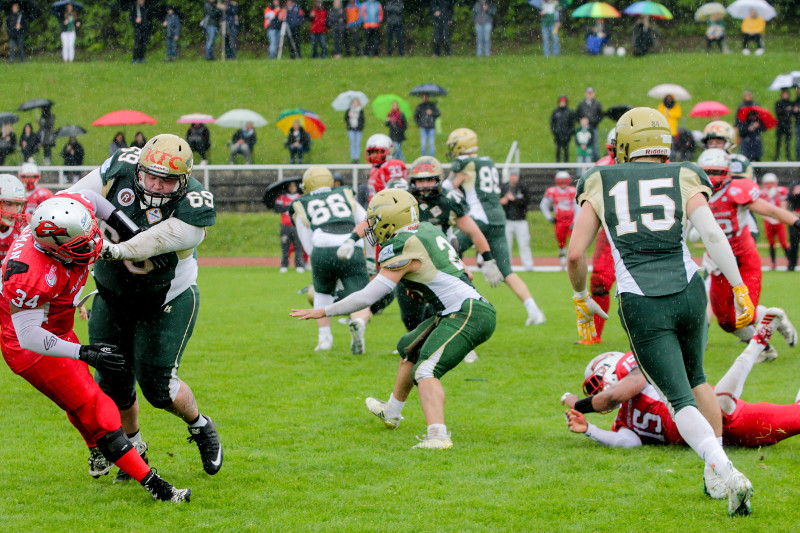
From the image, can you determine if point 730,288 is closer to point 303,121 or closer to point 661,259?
point 661,259

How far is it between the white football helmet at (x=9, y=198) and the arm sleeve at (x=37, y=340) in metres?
4.68

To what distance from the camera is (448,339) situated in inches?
242

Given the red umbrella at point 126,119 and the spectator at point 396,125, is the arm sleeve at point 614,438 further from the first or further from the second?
the red umbrella at point 126,119

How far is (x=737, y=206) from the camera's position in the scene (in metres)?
8.70

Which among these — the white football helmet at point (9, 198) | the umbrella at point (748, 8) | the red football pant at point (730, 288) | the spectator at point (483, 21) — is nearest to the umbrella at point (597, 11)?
the spectator at point (483, 21)

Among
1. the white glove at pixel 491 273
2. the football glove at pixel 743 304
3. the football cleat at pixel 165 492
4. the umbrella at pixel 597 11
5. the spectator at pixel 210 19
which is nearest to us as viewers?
the football cleat at pixel 165 492

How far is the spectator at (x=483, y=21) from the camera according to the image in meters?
30.1

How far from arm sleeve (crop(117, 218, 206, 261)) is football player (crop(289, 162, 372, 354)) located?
4.45 m

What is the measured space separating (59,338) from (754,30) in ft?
99.9

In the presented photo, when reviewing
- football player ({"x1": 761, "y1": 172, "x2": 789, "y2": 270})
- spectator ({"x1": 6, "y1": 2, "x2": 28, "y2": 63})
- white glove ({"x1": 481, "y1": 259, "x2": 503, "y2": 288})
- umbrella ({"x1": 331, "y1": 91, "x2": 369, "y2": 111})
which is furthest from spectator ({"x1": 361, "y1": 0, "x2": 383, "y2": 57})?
white glove ({"x1": 481, "y1": 259, "x2": 503, "y2": 288})

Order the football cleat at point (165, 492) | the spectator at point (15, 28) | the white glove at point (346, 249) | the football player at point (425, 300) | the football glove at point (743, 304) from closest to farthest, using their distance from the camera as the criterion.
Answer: the football cleat at point (165, 492)
the football glove at point (743, 304)
the football player at point (425, 300)
the white glove at point (346, 249)
the spectator at point (15, 28)

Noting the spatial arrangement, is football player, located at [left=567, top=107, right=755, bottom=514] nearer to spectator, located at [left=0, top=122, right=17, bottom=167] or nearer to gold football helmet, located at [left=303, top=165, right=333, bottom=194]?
gold football helmet, located at [left=303, top=165, right=333, bottom=194]

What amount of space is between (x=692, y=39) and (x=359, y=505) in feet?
113

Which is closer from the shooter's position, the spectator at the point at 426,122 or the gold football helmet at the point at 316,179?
the gold football helmet at the point at 316,179
